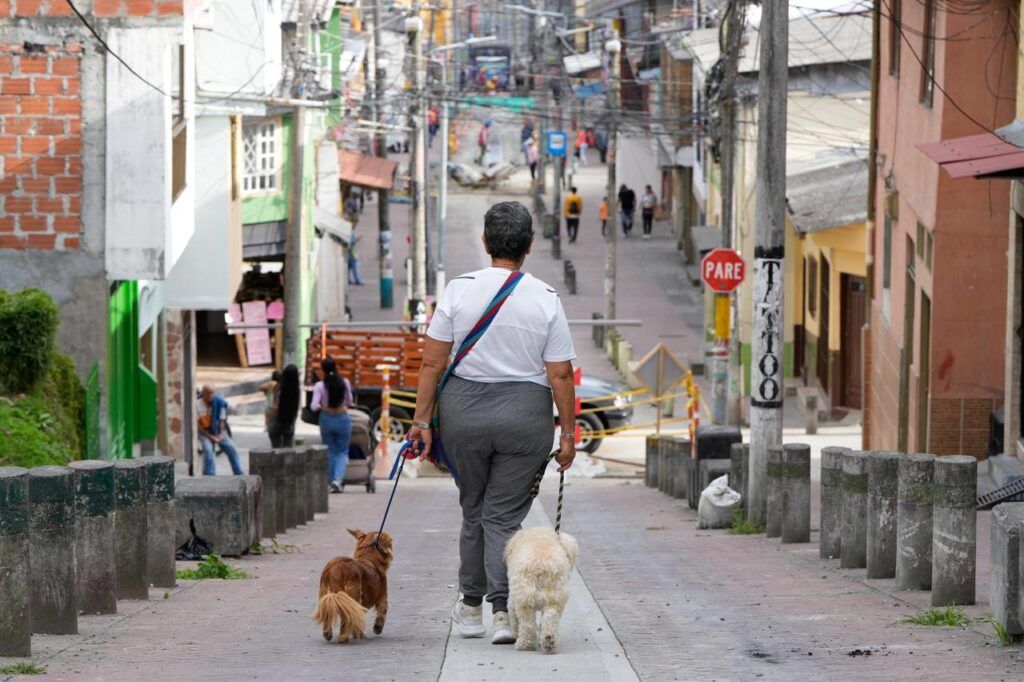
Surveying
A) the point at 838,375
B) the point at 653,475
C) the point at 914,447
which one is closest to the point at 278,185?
the point at 838,375

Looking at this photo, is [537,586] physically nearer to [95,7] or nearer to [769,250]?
[769,250]

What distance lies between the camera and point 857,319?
32156 mm

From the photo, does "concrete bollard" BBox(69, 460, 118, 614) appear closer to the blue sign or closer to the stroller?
the stroller

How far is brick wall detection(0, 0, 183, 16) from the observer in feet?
56.3

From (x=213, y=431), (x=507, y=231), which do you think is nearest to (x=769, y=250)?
(x=507, y=231)

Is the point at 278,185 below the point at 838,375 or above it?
above

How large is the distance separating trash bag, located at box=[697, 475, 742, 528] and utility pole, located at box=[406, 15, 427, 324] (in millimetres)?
24691

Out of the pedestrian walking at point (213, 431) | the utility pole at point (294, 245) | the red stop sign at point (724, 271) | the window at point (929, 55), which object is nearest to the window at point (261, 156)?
the utility pole at point (294, 245)

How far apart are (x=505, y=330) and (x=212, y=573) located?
418 cm

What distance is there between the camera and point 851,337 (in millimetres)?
32344

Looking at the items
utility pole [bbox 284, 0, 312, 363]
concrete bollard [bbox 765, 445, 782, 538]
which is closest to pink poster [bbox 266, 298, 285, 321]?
utility pole [bbox 284, 0, 312, 363]

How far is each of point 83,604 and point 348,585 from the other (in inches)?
70.9

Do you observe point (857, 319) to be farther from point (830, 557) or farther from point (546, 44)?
point (546, 44)

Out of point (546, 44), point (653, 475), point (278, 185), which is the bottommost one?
point (653, 475)
